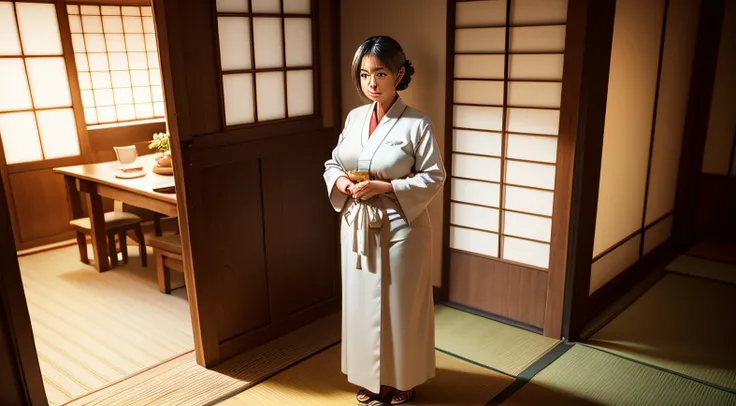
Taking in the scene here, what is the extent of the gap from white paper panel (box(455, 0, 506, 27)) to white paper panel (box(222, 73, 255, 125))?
1.22 m

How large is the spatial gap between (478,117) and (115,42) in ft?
14.2

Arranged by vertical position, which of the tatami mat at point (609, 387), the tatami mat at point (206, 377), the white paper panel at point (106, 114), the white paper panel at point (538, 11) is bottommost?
the tatami mat at point (206, 377)

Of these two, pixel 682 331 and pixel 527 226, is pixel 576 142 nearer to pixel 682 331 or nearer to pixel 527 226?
pixel 527 226

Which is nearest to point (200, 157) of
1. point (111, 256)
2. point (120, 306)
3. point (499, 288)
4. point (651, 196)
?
point (120, 306)

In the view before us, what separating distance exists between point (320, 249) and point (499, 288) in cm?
111

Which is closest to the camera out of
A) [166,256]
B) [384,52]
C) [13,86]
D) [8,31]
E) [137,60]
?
[384,52]

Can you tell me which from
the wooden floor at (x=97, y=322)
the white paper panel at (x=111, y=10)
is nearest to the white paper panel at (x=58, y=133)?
the wooden floor at (x=97, y=322)

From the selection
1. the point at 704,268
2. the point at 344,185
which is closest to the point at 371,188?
the point at 344,185

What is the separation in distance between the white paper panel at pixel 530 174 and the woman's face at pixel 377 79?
1104 mm

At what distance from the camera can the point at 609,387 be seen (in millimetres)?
2713

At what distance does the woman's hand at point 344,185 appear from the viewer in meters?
2.35

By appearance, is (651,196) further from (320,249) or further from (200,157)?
(200,157)

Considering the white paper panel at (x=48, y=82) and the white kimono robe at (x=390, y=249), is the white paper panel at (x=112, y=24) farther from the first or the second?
the white kimono robe at (x=390, y=249)

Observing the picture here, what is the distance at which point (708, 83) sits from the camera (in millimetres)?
4305
